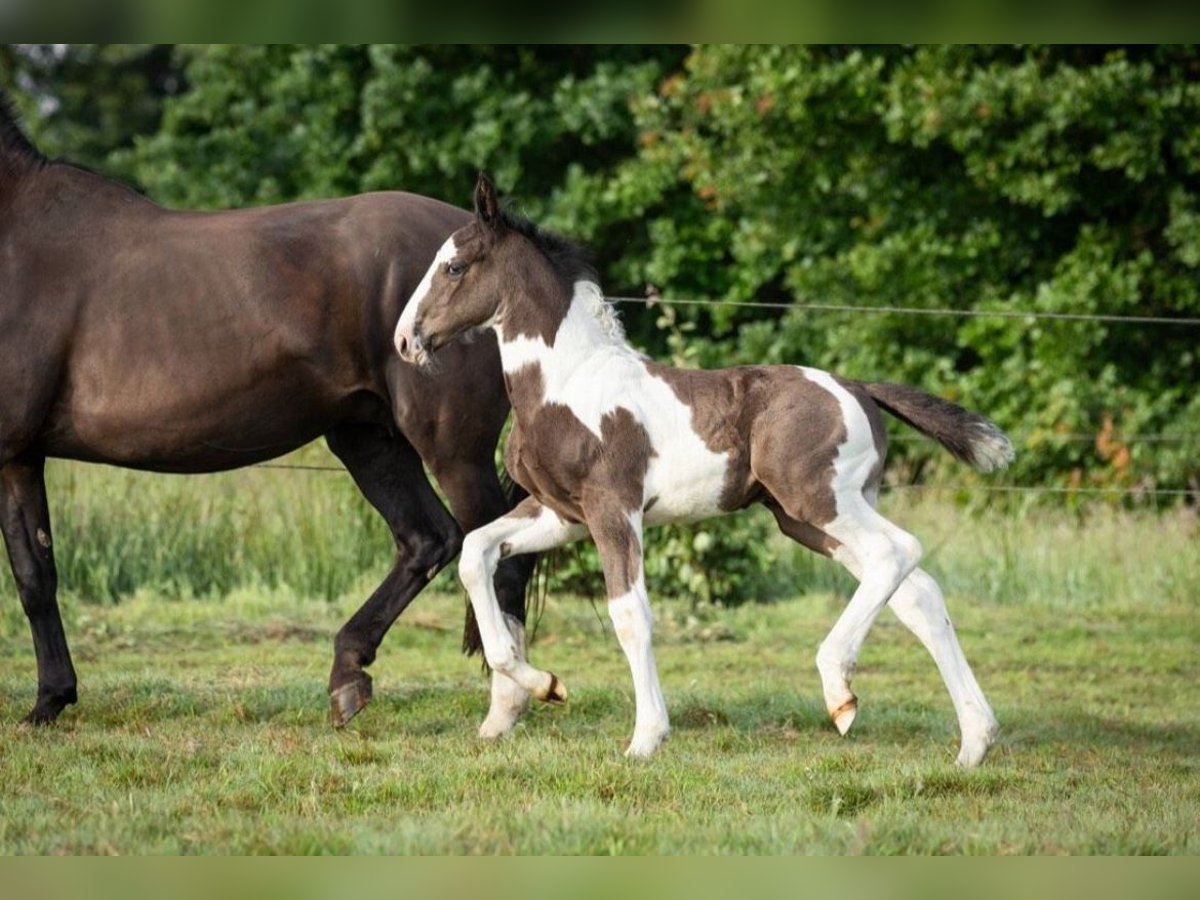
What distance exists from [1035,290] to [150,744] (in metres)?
12.5

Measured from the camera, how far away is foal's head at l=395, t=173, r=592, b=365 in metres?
6.29

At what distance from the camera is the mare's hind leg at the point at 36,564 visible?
23.0 feet

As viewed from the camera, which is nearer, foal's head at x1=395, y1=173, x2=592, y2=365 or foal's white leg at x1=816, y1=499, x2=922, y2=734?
foal's white leg at x1=816, y1=499, x2=922, y2=734

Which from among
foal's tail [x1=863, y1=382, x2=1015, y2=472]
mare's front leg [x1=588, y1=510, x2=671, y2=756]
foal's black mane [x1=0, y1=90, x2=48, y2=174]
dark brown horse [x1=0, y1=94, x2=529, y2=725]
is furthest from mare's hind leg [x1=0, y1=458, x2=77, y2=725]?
foal's tail [x1=863, y1=382, x2=1015, y2=472]

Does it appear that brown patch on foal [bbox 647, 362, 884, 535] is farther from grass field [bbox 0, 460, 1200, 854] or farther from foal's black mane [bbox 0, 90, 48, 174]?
foal's black mane [bbox 0, 90, 48, 174]

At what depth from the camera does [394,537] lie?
737 cm

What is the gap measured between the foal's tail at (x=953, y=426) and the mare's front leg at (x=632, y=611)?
3.51 ft

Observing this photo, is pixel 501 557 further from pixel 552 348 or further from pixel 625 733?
pixel 625 733

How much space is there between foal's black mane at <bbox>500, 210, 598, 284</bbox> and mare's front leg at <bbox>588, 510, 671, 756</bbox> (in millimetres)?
967

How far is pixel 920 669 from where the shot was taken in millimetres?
9469

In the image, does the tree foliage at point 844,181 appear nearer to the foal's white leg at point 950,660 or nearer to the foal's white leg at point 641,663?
the foal's white leg at point 950,660

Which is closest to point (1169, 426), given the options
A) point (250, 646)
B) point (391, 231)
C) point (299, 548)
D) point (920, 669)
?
point (920, 669)

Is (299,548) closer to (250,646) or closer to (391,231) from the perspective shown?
(250,646)
